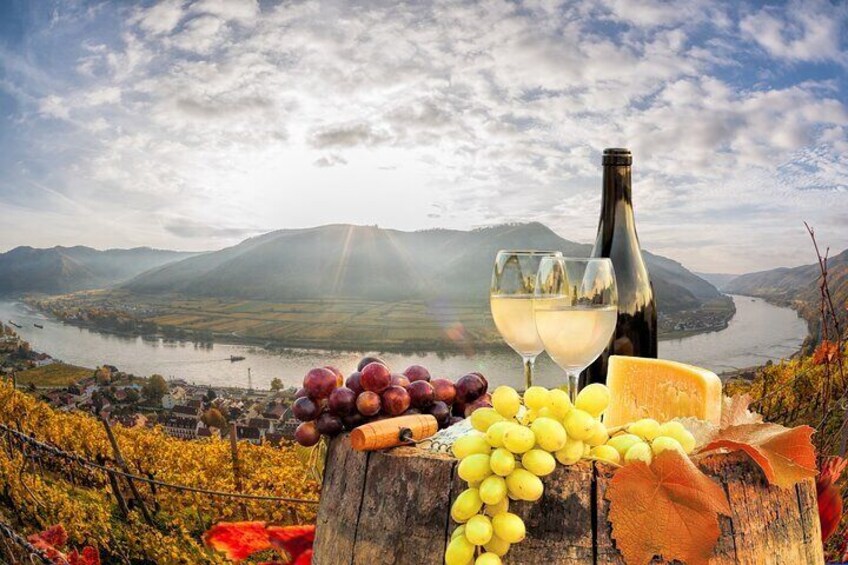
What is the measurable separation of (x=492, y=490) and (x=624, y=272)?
192cm

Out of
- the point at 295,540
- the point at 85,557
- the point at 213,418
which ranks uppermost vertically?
the point at 295,540

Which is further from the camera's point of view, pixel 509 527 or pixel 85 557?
pixel 85 557

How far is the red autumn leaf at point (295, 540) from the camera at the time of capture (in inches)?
89.4

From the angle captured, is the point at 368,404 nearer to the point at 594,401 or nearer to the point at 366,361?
the point at 366,361

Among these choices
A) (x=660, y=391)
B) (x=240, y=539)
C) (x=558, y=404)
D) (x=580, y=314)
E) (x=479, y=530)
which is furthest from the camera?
(x=240, y=539)

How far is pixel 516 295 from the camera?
7.79ft

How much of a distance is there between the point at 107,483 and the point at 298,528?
9.65ft

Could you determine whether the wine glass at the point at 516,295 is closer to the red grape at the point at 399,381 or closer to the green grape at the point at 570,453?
the red grape at the point at 399,381

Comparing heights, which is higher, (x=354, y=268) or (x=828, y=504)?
(x=354, y=268)

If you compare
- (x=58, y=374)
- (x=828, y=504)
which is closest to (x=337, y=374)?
(x=828, y=504)

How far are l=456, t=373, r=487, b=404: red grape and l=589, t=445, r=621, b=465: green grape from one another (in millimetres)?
712

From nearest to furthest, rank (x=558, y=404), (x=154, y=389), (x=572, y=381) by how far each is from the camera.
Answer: (x=558, y=404) → (x=572, y=381) → (x=154, y=389)

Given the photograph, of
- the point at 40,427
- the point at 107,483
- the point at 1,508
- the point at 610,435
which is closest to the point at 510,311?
the point at 610,435

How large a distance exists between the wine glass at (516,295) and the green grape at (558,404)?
90cm
